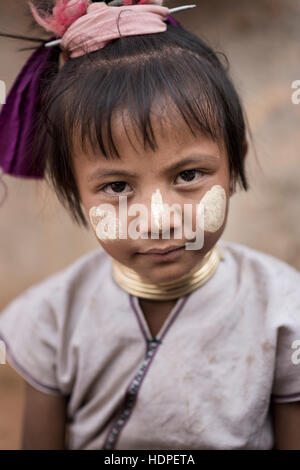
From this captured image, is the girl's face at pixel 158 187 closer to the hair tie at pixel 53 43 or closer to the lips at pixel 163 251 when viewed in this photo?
the lips at pixel 163 251

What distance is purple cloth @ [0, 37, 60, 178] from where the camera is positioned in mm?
1229

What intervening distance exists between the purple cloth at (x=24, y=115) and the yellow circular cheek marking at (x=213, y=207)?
0.43 metres

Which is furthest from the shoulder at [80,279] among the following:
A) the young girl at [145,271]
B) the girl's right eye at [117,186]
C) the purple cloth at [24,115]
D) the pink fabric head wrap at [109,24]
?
the pink fabric head wrap at [109,24]

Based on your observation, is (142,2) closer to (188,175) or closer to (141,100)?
(141,100)

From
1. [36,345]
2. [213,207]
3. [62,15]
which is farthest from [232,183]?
[36,345]

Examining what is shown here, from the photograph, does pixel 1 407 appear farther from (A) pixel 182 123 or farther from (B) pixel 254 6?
(B) pixel 254 6

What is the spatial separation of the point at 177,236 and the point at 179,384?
39 centimetres

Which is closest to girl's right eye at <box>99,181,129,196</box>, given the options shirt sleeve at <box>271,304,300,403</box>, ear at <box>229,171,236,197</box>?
ear at <box>229,171,236,197</box>

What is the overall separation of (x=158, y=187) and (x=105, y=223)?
0.14m

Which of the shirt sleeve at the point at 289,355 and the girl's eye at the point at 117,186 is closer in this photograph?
the girl's eye at the point at 117,186

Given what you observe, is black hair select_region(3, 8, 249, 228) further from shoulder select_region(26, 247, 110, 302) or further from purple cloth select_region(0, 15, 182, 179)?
A: shoulder select_region(26, 247, 110, 302)

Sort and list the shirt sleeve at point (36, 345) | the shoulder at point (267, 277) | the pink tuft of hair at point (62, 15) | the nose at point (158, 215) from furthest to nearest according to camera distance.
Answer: the shirt sleeve at point (36, 345)
the shoulder at point (267, 277)
the pink tuft of hair at point (62, 15)
the nose at point (158, 215)

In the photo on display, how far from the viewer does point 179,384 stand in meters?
1.22

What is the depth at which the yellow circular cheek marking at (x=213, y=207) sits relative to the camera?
1043mm
